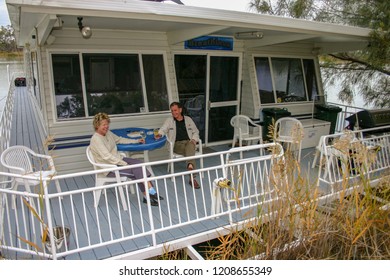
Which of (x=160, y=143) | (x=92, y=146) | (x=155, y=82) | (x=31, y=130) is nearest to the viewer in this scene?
(x=92, y=146)

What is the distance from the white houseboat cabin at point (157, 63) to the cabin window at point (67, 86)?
0.5 inches

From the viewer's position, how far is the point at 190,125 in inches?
181

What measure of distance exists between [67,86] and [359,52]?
5962mm

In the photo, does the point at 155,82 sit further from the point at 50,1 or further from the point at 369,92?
the point at 369,92

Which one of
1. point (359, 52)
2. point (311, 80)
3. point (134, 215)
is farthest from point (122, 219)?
point (359, 52)

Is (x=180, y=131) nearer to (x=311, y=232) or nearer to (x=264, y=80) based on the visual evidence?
(x=311, y=232)

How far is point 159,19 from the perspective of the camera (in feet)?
10.7

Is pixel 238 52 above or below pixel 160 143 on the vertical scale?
above

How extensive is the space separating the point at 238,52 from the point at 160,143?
2.98 meters

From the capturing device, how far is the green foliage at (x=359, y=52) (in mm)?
4848

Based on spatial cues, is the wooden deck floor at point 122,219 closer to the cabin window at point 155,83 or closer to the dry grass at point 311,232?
the dry grass at point 311,232

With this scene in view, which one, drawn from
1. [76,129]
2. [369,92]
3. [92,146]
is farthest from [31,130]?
[369,92]
